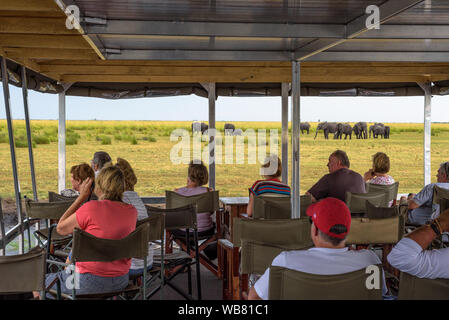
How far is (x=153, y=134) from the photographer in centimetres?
3834

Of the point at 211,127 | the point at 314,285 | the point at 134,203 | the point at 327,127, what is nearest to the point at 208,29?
the point at 134,203

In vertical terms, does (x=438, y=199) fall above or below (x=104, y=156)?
below

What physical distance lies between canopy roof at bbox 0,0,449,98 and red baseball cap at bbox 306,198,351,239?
134cm

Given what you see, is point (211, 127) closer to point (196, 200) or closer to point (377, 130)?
point (196, 200)

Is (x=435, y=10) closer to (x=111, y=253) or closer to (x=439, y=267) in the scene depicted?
(x=439, y=267)

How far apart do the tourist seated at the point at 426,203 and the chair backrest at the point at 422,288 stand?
2.94 metres

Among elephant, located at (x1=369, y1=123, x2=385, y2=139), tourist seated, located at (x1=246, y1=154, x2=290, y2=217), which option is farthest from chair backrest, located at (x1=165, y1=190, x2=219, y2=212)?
elephant, located at (x1=369, y1=123, x2=385, y2=139)

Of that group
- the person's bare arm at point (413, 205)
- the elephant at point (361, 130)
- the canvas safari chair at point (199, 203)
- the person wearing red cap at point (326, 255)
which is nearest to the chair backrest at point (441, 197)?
the person's bare arm at point (413, 205)

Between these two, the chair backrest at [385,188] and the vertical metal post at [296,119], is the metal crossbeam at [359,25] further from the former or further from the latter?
the chair backrest at [385,188]

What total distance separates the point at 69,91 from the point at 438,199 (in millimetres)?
5855

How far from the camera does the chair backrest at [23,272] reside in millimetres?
2359

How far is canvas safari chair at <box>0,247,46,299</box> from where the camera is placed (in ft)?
7.73
